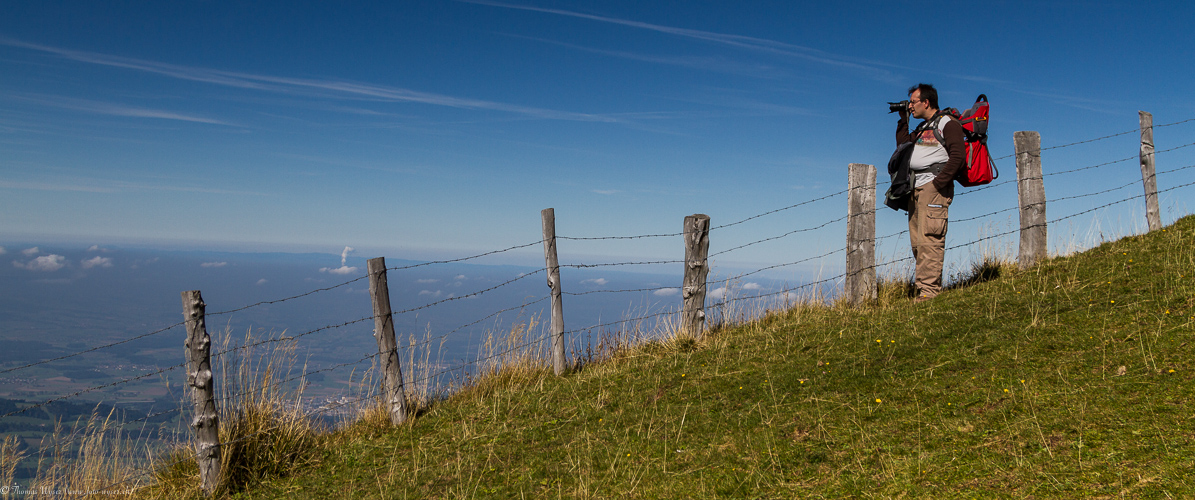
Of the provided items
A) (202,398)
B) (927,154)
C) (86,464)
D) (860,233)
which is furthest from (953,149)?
(86,464)

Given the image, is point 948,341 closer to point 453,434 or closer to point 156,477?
point 453,434

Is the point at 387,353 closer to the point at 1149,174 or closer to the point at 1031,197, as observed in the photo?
the point at 1031,197

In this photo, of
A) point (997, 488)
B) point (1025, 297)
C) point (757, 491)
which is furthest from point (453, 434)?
point (1025, 297)

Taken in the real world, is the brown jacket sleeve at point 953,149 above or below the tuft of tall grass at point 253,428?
above

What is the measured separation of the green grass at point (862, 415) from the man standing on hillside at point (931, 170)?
651 mm

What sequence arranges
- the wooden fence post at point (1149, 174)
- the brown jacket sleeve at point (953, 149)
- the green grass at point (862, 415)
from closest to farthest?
1. the green grass at point (862, 415)
2. the brown jacket sleeve at point (953, 149)
3. the wooden fence post at point (1149, 174)

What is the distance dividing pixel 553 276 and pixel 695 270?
73.9 inches

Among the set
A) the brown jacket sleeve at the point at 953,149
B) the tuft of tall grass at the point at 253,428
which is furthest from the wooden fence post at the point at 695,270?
the tuft of tall grass at the point at 253,428

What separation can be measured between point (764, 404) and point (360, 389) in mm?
4006

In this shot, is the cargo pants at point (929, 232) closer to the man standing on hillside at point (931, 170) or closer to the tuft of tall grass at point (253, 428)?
the man standing on hillside at point (931, 170)

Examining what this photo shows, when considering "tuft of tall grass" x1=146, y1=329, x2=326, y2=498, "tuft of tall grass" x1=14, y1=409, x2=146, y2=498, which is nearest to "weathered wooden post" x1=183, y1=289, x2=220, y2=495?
"tuft of tall grass" x1=146, y1=329, x2=326, y2=498

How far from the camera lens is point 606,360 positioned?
27.1 ft

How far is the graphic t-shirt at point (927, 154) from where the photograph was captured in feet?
26.4

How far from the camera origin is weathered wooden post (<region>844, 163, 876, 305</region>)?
917 centimetres
